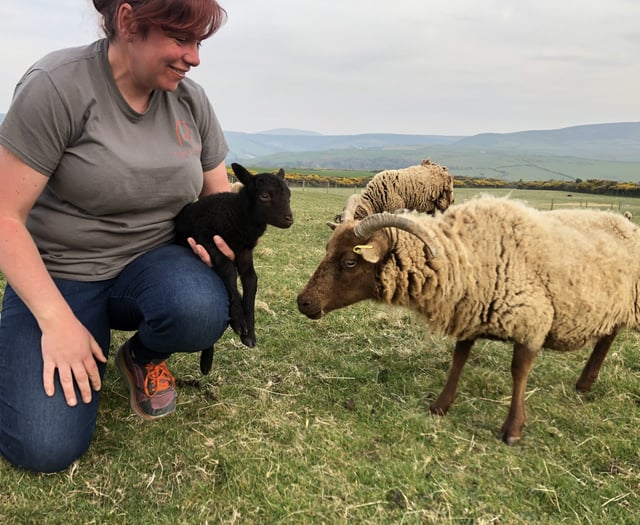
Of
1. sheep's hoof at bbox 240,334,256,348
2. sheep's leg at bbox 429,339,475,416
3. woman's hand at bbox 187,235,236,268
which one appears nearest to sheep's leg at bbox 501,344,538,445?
sheep's leg at bbox 429,339,475,416

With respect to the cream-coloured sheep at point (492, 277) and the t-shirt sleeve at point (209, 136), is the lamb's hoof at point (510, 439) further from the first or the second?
the t-shirt sleeve at point (209, 136)

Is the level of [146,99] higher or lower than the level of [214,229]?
higher

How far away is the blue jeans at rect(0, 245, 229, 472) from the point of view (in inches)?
103

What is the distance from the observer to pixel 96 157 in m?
2.72

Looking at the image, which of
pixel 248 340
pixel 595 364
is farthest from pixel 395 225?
pixel 595 364

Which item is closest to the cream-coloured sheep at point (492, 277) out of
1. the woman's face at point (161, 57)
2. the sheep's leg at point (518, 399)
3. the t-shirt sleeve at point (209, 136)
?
the sheep's leg at point (518, 399)

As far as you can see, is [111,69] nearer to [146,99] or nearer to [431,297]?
[146,99]

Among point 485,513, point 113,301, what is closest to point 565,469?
point 485,513

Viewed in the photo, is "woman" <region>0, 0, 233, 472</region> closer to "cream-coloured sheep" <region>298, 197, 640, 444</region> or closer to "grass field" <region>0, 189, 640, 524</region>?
"grass field" <region>0, 189, 640, 524</region>

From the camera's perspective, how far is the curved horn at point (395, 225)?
3336 mm

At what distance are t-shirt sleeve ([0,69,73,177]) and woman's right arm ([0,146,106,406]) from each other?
58 mm

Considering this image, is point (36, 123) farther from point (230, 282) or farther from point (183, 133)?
point (230, 282)

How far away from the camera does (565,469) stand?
3.08 meters

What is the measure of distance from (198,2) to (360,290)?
7.46 feet
